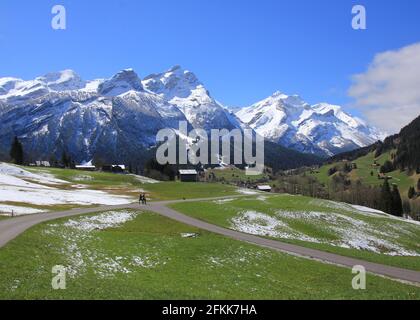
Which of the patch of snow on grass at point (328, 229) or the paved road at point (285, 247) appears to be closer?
the paved road at point (285, 247)

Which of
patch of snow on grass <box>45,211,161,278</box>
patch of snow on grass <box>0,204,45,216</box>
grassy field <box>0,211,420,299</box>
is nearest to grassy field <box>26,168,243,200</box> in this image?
patch of snow on grass <box>0,204,45,216</box>

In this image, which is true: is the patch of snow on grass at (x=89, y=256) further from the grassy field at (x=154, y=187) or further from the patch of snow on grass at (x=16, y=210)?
the grassy field at (x=154, y=187)

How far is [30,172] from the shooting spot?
482ft

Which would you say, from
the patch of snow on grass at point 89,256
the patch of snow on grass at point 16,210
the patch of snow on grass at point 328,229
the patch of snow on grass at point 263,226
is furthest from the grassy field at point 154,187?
the patch of snow on grass at point 89,256

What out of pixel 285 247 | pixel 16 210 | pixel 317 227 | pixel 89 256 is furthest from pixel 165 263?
pixel 317 227

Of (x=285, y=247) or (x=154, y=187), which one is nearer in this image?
(x=285, y=247)

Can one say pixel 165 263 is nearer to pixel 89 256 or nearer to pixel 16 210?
pixel 89 256

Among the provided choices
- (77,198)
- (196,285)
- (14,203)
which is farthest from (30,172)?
(196,285)

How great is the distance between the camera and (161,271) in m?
31.0

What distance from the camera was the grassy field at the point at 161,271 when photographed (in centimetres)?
2445

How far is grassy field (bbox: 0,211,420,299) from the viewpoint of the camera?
2445 centimetres

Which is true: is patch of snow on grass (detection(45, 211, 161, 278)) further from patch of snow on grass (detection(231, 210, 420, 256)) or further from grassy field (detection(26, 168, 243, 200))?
grassy field (detection(26, 168, 243, 200))

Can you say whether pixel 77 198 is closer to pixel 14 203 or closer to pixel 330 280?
pixel 14 203
